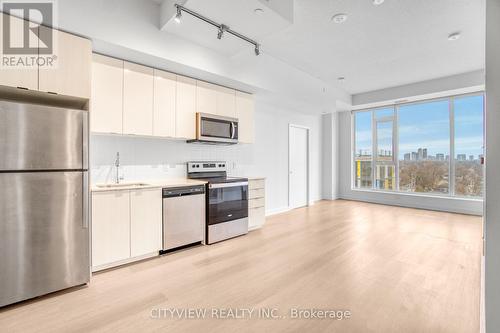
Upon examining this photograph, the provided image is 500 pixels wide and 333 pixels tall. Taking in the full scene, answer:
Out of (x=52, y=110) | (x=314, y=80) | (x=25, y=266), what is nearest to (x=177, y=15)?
(x=52, y=110)

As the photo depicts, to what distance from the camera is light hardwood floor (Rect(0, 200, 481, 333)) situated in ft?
5.99

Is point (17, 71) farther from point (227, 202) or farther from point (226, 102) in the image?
point (227, 202)

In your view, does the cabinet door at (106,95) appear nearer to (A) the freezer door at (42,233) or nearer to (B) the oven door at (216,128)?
(A) the freezer door at (42,233)

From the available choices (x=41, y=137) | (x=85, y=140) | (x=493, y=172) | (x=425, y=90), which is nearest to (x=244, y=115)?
Result: (x=85, y=140)

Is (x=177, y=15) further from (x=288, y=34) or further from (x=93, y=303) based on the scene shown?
(x=93, y=303)

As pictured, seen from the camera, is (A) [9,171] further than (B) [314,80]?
No

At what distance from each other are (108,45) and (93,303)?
8.74 ft

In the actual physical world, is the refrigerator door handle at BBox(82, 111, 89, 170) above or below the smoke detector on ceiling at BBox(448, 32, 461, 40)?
below

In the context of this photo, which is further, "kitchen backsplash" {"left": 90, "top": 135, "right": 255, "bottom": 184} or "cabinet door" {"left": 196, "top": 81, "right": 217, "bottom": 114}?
"cabinet door" {"left": 196, "top": 81, "right": 217, "bottom": 114}

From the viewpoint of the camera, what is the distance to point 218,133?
3855mm

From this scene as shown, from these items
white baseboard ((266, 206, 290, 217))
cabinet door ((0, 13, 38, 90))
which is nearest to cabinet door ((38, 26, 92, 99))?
cabinet door ((0, 13, 38, 90))

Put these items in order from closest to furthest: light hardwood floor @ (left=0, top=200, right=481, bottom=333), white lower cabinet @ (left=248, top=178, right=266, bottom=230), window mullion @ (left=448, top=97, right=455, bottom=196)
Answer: light hardwood floor @ (left=0, top=200, right=481, bottom=333) → white lower cabinet @ (left=248, top=178, right=266, bottom=230) → window mullion @ (left=448, top=97, right=455, bottom=196)

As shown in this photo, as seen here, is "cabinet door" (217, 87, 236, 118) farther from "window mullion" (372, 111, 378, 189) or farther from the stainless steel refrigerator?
"window mullion" (372, 111, 378, 189)

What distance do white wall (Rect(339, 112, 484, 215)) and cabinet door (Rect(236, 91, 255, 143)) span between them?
13.9 feet
